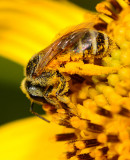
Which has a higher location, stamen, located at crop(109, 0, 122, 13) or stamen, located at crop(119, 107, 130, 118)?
stamen, located at crop(109, 0, 122, 13)

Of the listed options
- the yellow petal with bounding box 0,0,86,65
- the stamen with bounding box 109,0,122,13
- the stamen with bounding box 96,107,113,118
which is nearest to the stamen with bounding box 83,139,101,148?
the stamen with bounding box 96,107,113,118

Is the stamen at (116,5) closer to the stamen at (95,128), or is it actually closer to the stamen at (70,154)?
the stamen at (95,128)

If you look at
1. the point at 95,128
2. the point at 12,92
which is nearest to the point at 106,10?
the point at 95,128

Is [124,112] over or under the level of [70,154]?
over

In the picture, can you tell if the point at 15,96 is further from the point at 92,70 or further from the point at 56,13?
the point at 92,70

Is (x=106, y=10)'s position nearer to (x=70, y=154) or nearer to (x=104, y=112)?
(x=104, y=112)

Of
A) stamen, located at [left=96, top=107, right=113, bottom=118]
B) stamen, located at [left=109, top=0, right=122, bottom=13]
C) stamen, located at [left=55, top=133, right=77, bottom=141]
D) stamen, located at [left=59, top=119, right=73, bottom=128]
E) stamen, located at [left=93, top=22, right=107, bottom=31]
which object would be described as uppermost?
stamen, located at [left=109, top=0, right=122, bottom=13]

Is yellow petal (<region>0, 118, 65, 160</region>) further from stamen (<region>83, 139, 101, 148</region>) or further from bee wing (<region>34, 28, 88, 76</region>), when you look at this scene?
bee wing (<region>34, 28, 88, 76</region>)
